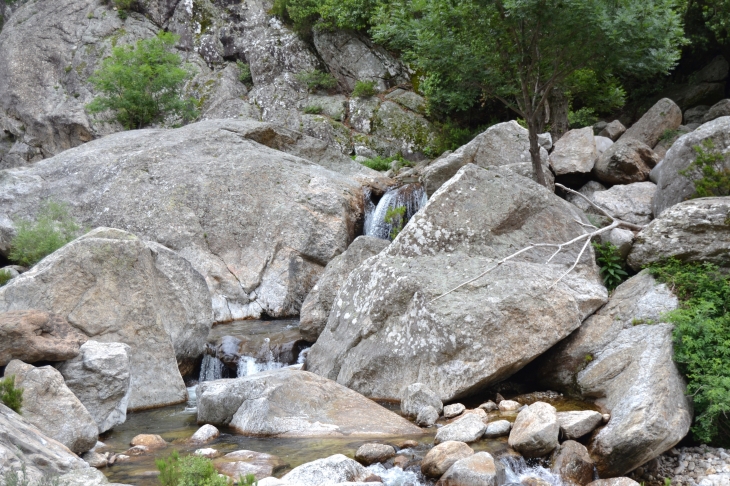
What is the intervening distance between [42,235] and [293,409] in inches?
429

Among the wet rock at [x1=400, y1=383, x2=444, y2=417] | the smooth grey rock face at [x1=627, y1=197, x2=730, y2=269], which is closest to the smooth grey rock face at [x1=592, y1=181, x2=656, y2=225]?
the smooth grey rock face at [x1=627, y1=197, x2=730, y2=269]

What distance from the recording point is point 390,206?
753 inches

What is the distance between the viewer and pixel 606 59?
13.6 metres

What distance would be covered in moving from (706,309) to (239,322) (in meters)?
11.3

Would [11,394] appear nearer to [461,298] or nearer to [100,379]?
[100,379]

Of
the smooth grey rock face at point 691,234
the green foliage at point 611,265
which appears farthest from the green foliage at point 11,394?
the smooth grey rock face at point 691,234

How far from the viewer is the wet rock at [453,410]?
889 centimetres

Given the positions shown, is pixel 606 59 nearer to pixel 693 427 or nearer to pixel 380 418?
pixel 693 427

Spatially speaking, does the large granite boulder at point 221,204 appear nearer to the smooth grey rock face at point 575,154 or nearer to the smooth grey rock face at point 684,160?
the smooth grey rock face at point 575,154

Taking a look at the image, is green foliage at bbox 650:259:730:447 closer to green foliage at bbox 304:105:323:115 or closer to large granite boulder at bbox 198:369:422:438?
large granite boulder at bbox 198:369:422:438

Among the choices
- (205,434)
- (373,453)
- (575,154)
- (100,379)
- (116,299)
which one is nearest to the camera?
(373,453)

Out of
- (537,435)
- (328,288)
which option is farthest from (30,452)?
(328,288)

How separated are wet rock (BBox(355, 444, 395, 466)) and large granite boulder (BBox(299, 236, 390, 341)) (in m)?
5.77

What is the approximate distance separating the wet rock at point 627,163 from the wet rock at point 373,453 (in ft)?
35.7
